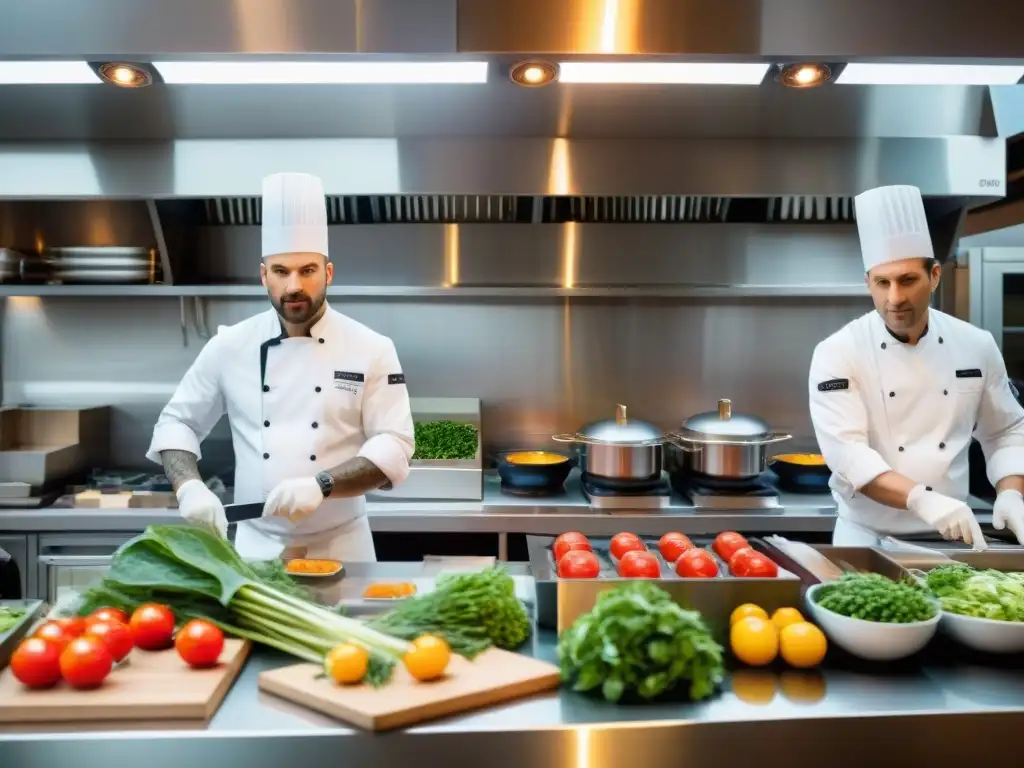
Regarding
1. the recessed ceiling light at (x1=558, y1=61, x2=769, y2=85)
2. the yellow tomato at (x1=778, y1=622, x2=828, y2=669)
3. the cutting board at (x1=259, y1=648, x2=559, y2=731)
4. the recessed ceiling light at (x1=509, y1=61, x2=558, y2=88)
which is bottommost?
the cutting board at (x1=259, y1=648, x2=559, y2=731)

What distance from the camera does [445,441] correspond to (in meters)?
3.92

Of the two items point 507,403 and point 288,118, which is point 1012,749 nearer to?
point 507,403

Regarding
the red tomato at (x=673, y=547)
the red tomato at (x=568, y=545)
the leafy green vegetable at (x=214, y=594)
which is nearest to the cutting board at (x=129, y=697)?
the leafy green vegetable at (x=214, y=594)

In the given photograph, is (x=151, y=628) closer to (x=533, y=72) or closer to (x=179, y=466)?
(x=179, y=466)

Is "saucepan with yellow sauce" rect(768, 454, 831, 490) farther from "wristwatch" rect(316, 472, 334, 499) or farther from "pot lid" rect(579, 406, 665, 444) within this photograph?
"wristwatch" rect(316, 472, 334, 499)

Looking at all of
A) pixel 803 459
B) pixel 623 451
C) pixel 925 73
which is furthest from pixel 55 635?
pixel 803 459

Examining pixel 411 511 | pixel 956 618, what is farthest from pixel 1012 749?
pixel 411 511

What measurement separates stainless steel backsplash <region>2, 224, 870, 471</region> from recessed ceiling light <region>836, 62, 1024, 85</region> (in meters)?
2.30

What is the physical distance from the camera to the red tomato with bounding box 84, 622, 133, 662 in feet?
5.21

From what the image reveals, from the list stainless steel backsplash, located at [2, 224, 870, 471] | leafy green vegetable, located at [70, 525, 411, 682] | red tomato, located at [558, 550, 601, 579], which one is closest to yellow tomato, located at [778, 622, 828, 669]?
red tomato, located at [558, 550, 601, 579]

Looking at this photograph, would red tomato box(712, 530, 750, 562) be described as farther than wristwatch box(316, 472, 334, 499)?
No

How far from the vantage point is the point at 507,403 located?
4543mm

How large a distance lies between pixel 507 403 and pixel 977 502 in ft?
7.22

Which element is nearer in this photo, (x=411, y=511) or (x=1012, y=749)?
(x=1012, y=749)
